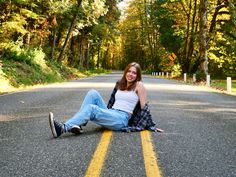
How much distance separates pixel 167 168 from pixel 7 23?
69.3 feet

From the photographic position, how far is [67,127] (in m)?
7.14

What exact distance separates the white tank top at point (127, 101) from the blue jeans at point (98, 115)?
118mm

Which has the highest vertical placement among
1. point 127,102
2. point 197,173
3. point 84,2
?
point 84,2

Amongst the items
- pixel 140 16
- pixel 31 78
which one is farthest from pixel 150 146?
pixel 140 16

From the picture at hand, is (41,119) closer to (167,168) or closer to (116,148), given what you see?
(116,148)

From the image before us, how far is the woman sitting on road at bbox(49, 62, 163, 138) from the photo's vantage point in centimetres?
755

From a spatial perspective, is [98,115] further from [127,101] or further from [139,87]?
[139,87]

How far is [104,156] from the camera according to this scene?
5789 mm

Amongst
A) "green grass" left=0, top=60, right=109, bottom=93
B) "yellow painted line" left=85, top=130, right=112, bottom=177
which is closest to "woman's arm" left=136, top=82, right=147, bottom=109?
"yellow painted line" left=85, top=130, right=112, bottom=177

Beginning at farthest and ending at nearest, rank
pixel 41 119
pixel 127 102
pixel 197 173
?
1. pixel 41 119
2. pixel 127 102
3. pixel 197 173

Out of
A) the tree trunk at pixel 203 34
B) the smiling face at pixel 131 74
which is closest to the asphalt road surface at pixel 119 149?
the smiling face at pixel 131 74

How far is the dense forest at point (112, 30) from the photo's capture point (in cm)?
2717

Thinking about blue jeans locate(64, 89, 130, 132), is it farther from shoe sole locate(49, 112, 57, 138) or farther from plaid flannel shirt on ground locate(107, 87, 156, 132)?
shoe sole locate(49, 112, 57, 138)

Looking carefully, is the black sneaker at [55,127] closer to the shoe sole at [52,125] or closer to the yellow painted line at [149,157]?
the shoe sole at [52,125]
